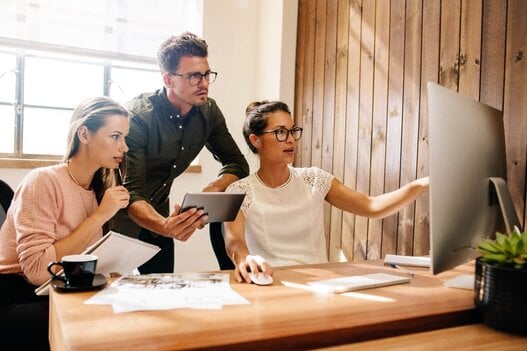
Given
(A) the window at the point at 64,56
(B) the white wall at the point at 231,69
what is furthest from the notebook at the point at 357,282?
(A) the window at the point at 64,56

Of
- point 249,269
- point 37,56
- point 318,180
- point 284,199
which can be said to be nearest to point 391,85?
point 318,180

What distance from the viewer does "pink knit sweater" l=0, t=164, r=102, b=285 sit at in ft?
4.18

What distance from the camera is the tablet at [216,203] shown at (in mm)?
1276

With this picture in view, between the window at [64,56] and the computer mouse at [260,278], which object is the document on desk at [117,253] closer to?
the computer mouse at [260,278]

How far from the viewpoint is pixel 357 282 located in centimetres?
113

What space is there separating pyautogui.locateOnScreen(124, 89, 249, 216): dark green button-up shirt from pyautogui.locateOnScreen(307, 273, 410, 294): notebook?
0.92 meters

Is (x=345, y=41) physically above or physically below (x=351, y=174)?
above

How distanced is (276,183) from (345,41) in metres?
1.02

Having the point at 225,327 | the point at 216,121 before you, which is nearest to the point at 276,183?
the point at 216,121

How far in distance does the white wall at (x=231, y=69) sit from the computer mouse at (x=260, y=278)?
1996mm

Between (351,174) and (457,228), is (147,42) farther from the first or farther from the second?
(457,228)

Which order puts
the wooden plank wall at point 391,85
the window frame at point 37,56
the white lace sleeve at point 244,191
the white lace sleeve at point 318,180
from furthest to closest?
1. the window frame at point 37,56
2. the white lace sleeve at point 318,180
3. the white lace sleeve at point 244,191
4. the wooden plank wall at point 391,85

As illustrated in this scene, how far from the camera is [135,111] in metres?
1.91

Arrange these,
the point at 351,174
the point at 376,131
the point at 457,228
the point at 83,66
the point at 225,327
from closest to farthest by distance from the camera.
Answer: the point at 225,327
the point at 457,228
the point at 376,131
the point at 351,174
the point at 83,66
